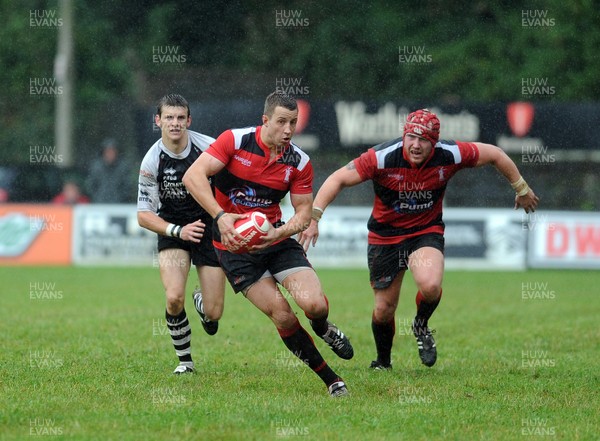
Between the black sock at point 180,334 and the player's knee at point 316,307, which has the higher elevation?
the player's knee at point 316,307

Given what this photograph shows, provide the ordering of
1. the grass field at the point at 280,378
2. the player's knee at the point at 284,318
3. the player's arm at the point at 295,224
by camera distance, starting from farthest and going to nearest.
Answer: the player's knee at the point at 284,318 → the player's arm at the point at 295,224 → the grass field at the point at 280,378

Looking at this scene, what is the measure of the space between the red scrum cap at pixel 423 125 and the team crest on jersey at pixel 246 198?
4.44 feet

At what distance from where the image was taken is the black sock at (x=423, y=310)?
8.87m

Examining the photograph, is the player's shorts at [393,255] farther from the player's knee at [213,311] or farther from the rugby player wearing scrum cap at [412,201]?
the player's knee at [213,311]

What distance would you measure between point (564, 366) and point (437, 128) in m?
2.57

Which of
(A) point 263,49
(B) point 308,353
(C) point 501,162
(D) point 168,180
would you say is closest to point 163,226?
(D) point 168,180

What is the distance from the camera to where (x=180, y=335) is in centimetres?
888

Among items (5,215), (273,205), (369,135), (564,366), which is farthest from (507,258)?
(273,205)

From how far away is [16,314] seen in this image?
525 inches

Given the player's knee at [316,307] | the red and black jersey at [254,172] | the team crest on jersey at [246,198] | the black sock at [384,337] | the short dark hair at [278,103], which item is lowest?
the black sock at [384,337]

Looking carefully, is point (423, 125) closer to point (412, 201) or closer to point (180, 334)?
point (412, 201)

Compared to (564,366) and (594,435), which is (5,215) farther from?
(594,435)

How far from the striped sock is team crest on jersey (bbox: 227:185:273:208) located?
1450mm

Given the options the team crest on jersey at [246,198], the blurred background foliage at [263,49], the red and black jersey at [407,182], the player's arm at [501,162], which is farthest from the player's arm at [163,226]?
the blurred background foliage at [263,49]
